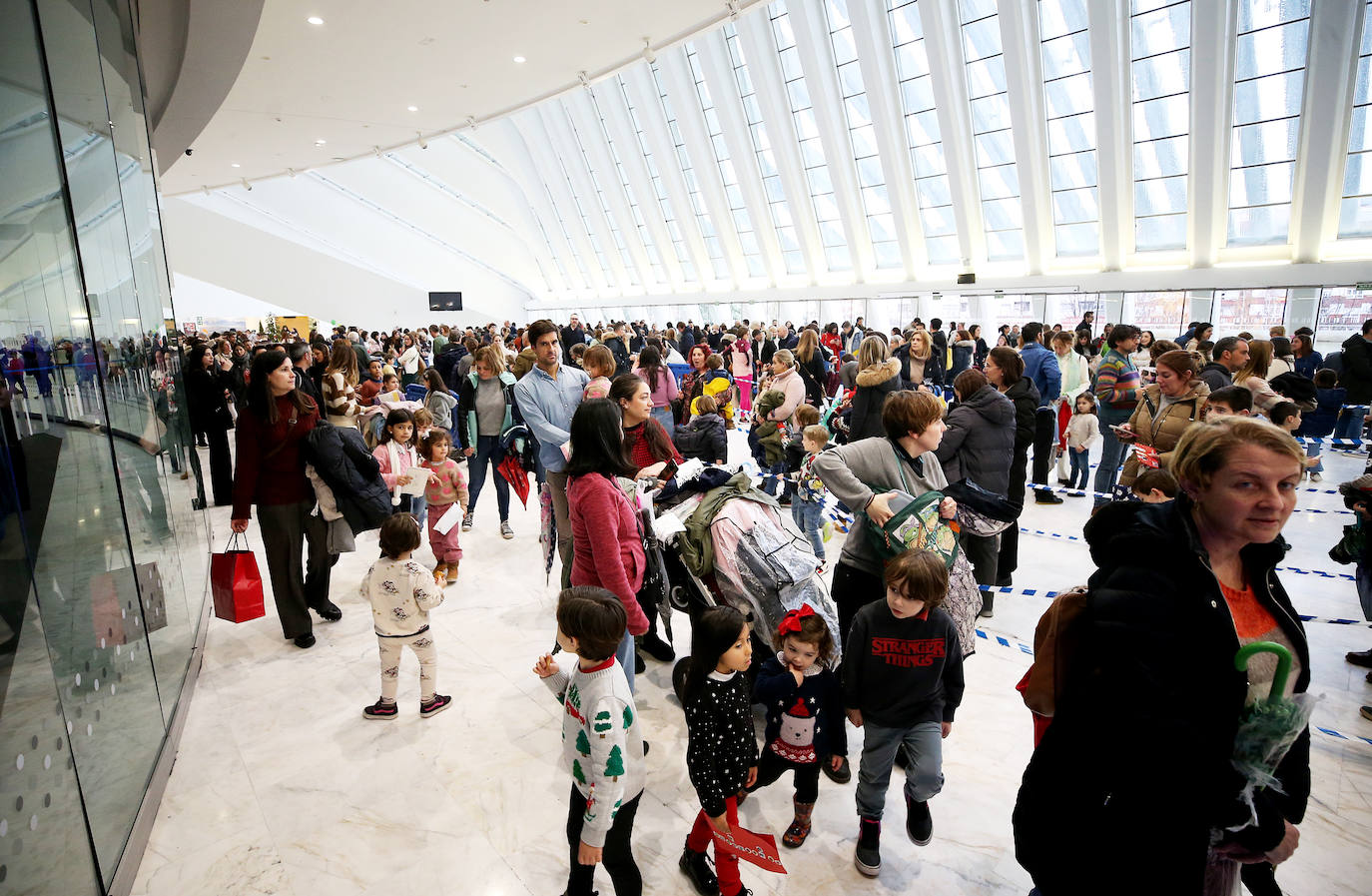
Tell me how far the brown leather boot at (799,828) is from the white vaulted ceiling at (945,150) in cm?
1038

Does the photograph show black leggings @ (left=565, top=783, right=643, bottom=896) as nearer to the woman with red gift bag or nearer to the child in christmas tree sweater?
the child in christmas tree sweater

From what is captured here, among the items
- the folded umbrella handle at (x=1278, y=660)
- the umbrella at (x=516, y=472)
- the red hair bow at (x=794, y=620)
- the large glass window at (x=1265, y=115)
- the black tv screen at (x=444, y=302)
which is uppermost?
the large glass window at (x=1265, y=115)

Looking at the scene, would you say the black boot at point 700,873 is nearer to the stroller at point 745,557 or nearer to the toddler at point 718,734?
the toddler at point 718,734

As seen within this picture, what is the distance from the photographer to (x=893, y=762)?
2691 millimetres

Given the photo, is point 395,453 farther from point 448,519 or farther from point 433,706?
point 433,706

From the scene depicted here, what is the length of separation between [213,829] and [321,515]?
222 cm

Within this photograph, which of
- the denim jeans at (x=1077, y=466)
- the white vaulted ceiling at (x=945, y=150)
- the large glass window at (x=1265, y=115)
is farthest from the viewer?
the white vaulted ceiling at (x=945, y=150)

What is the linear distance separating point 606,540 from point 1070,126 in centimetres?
2084

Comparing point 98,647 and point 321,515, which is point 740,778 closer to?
point 98,647

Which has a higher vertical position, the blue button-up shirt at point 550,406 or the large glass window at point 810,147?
the large glass window at point 810,147

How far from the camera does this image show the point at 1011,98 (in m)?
17.8

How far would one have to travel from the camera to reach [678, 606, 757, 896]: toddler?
244 cm

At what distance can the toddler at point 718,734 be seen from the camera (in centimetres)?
244

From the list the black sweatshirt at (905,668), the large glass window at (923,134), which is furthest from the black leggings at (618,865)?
the large glass window at (923,134)
